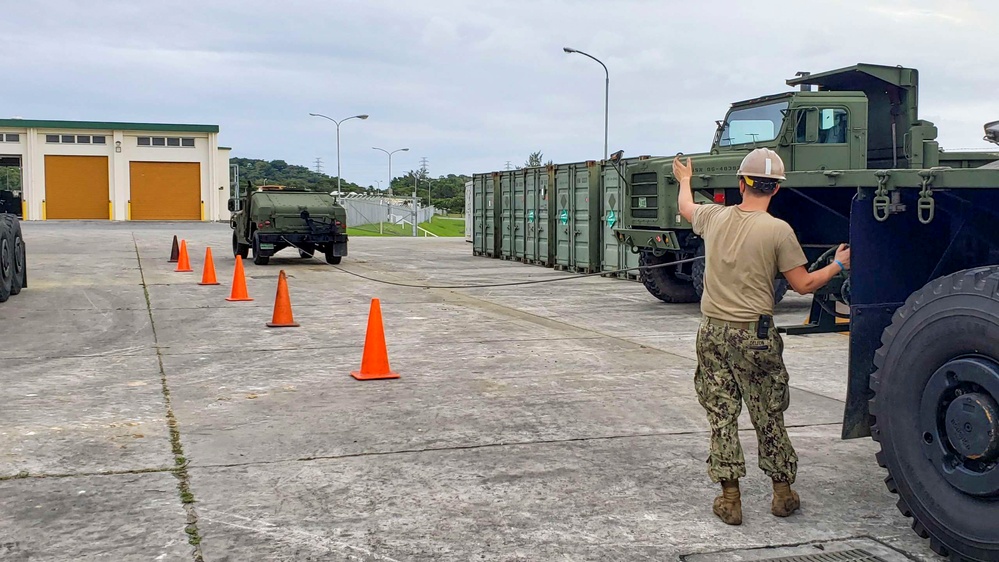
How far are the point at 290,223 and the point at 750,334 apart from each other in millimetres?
17732

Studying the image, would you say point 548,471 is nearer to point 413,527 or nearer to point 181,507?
point 413,527

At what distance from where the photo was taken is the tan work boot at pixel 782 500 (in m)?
4.61

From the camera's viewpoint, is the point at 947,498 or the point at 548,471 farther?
the point at 548,471

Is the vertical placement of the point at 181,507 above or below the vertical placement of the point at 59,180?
below

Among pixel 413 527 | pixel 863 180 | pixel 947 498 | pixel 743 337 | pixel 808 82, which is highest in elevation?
pixel 808 82

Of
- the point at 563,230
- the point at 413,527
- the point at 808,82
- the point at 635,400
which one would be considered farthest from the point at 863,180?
the point at 563,230

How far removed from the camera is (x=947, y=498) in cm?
382

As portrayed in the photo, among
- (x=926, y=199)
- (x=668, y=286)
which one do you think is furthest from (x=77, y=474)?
(x=668, y=286)

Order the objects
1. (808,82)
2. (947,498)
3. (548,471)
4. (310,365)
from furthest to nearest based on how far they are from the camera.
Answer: (808,82), (310,365), (548,471), (947,498)

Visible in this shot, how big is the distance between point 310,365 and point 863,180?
5751 mm

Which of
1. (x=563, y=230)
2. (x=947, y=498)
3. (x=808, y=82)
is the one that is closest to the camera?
(x=947, y=498)

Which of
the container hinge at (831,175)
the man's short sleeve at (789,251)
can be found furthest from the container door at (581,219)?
the man's short sleeve at (789,251)

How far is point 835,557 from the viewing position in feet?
13.5

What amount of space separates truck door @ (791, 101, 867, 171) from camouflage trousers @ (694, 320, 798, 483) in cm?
826
